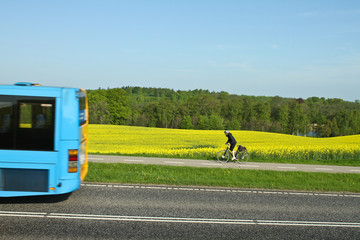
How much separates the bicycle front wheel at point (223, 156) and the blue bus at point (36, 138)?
1070 cm

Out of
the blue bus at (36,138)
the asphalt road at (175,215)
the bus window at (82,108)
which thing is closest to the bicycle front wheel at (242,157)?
the asphalt road at (175,215)

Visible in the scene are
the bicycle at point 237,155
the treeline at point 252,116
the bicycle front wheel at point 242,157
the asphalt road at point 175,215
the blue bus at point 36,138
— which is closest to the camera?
the asphalt road at point 175,215

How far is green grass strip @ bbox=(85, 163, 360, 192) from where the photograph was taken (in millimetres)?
11164

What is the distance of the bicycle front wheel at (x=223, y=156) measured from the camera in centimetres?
1717

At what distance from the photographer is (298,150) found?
20.4 meters

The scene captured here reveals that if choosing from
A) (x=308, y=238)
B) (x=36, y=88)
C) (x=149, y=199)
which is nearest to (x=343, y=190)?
(x=308, y=238)

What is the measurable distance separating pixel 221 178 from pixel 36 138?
6883 mm

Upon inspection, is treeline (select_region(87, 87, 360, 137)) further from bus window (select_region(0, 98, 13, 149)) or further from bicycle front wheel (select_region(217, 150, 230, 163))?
bus window (select_region(0, 98, 13, 149))

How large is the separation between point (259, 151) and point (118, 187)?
1164 cm

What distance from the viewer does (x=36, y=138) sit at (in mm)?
7496

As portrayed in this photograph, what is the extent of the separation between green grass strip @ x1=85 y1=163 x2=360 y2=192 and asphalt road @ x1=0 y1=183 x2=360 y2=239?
38.9 inches

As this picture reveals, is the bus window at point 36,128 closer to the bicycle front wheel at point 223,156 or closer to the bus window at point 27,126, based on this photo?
the bus window at point 27,126

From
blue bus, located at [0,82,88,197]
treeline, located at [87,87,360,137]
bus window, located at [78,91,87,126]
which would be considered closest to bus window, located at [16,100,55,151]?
blue bus, located at [0,82,88,197]

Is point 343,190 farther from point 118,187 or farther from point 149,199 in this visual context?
point 118,187
